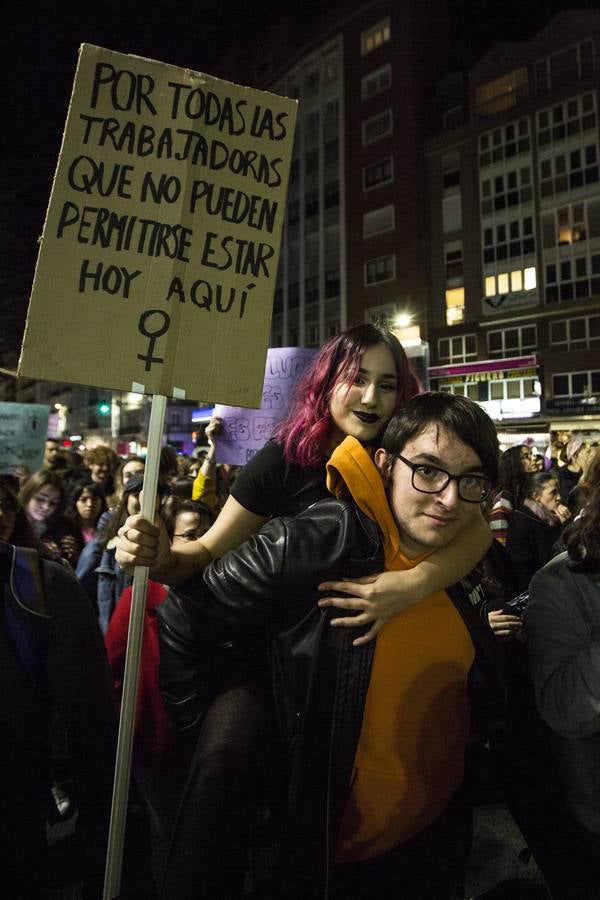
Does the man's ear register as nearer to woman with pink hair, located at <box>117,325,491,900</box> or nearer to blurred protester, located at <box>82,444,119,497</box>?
woman with pink hair, located at <box>117,325,491,900</box>

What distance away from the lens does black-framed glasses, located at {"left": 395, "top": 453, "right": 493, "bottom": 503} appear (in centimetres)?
166

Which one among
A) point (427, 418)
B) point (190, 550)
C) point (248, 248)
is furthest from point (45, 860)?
point (248, 248)

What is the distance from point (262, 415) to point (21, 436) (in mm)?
2914

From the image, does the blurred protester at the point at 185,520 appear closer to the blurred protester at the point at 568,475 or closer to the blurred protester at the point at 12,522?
the blurred protester at the point at 12,522

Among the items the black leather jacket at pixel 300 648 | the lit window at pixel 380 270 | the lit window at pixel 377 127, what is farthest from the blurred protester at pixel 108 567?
the lit window at pixel 377 127

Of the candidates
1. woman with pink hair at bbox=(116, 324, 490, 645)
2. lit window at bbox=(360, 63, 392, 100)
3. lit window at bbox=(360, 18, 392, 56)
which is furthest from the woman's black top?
lit window at bbox=(360, 18, 392, 56)

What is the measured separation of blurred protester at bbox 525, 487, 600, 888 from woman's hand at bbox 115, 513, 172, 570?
122 cm

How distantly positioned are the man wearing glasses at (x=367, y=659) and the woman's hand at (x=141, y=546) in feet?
0.39

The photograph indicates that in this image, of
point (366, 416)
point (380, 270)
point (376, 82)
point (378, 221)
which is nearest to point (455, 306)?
point (380, 270)

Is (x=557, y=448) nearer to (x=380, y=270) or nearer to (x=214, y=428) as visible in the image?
(x=214, y=428)

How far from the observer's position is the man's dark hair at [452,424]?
169 centimetres

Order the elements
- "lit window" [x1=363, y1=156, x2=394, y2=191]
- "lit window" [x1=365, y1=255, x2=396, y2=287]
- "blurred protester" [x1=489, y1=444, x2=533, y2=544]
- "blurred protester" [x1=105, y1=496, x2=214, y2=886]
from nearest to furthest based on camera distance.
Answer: "blurred protester" [x1=105, y1=496, x2=214, y2=886], "blurred protester" [x1=489, y1=444, x2=533, y2=544], "lit window" [x1=365, y1=255, x2=396, y2=287], "lit window" [x1=363, y1=156, x2=394, y2=191]

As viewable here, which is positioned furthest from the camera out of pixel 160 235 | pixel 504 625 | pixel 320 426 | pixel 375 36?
pixel 375 36

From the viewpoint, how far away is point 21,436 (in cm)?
638
